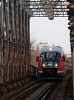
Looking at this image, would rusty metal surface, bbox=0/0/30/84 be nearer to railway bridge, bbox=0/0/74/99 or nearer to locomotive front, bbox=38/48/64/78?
railway bridge, bbox=0/0/74/99

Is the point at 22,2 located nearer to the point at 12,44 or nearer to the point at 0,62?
the point at 12,44

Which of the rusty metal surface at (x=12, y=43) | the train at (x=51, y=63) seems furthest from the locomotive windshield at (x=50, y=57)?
the rusty metal surface at (x=12, y=43)

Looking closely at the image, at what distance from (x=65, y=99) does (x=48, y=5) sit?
18025 millimetres

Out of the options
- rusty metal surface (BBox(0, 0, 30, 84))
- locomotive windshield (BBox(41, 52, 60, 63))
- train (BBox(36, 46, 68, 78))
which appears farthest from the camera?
locomotive windshield (BBox(41, 52, 60, 63))

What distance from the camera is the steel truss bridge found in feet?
122

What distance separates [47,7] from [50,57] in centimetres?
455

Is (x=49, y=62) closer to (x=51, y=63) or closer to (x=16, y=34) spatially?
(x=51, y=63)

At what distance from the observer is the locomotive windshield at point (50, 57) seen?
36000mm

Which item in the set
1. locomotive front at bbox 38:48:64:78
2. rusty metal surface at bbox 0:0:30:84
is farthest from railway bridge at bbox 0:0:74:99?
locomotive front at bbox 38:48:64:78

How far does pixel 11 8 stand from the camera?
32.6 meters

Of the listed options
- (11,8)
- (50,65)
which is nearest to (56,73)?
(50,65)

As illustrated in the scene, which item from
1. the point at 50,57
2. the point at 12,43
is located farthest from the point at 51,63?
the point at 12,43

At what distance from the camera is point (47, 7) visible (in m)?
37.9

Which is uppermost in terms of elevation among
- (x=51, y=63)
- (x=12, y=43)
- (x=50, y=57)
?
(x=12, y=43)
